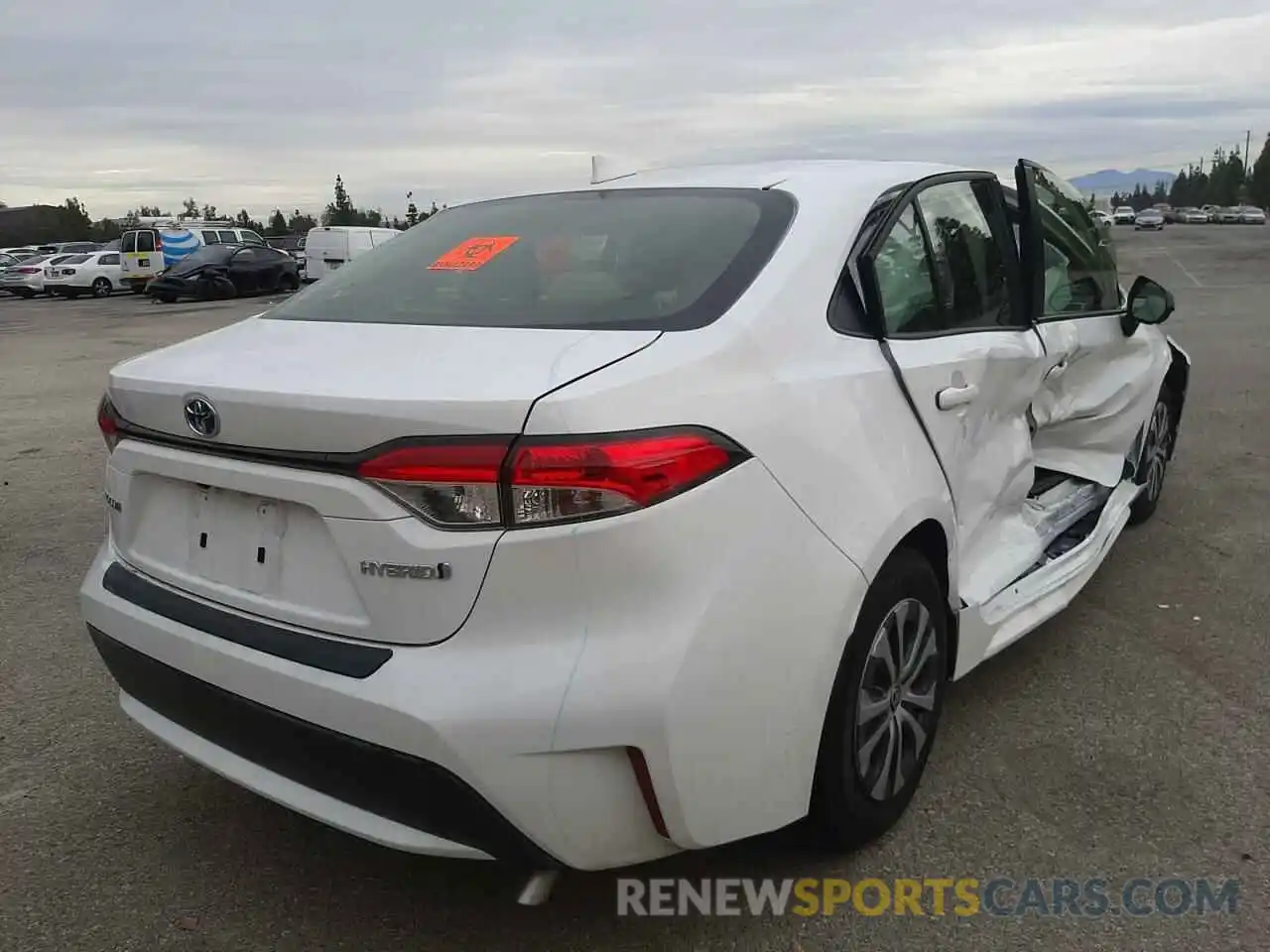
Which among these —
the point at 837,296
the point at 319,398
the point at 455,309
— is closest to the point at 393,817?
the point at 319,398

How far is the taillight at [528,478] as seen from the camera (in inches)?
76.9

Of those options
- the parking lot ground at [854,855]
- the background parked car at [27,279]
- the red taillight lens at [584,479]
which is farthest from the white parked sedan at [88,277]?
the red taillight lens at [584,479]

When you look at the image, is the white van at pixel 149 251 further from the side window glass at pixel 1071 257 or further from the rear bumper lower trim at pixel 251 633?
the rear bumper lower trim at pixel 251 633

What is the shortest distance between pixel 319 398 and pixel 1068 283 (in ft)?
10.5

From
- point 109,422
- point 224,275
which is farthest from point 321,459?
point 224,275

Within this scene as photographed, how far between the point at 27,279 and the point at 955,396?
1506 inches

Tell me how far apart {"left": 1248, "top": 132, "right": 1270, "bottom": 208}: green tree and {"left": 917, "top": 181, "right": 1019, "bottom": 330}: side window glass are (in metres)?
112

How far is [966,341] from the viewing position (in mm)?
3107

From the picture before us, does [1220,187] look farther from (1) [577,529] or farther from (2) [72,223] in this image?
(1) [577,529]

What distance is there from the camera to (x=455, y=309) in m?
2.59

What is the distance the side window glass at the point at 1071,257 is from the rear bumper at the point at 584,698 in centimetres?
213

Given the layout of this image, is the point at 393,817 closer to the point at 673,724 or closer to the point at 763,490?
the point at 673,724

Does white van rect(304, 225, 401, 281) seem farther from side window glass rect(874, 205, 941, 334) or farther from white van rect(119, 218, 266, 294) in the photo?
side window glass rect(874, 205, 941, 334)

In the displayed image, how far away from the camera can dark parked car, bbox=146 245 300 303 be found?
1106 inches
